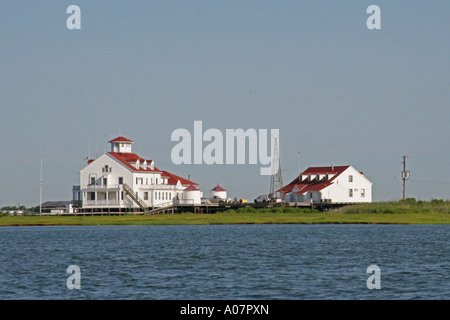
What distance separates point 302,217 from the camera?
104 m

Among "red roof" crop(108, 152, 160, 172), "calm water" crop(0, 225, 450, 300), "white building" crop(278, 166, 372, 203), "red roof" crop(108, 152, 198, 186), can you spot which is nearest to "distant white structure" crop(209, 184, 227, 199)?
"red roof" crop(108, 152, 198, 186)

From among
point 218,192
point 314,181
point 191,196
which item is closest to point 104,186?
point 191,196

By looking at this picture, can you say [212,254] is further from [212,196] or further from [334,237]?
[212,196]

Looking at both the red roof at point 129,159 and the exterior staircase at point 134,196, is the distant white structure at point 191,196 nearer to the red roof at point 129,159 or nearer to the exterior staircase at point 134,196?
the red roof at point 129,159

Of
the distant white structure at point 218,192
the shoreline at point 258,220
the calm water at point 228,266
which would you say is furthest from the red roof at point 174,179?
the calm water at point 228,266

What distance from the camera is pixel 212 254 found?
51906 millimetres

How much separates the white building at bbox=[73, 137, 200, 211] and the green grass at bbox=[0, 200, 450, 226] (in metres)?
6.93

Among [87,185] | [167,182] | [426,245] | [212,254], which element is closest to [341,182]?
[167,182]

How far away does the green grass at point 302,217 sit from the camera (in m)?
96.1

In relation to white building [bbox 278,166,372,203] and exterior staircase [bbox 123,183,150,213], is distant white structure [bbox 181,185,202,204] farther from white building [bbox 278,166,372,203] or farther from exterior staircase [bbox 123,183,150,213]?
white building [bbox 278,166,372,203]

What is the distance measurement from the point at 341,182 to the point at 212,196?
31937 millimetres

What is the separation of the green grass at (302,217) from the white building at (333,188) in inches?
541

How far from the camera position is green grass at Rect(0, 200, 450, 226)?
96.1m
